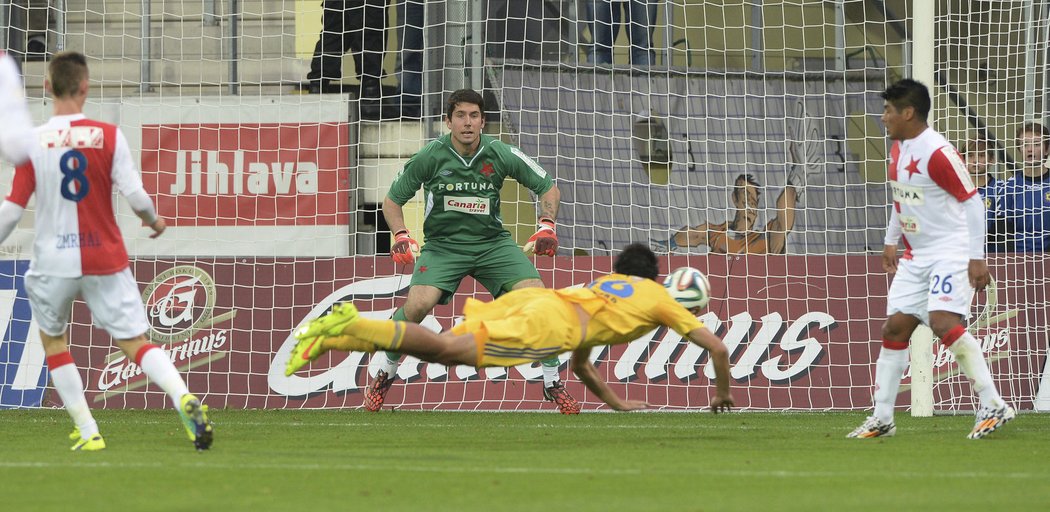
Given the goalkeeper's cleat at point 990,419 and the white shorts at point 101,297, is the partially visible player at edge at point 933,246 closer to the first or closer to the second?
the goalkeeper's cleat at point 990,419

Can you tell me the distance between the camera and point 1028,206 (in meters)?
11.9

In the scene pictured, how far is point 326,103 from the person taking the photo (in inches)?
519

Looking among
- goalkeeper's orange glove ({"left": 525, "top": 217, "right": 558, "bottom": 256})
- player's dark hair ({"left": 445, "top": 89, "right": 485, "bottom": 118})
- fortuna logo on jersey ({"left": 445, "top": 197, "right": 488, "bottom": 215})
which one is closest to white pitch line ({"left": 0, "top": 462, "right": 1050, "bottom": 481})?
goalkeeper's orange glove ({"left": 525, "top": 217, "right": 558, "bottom": 256})

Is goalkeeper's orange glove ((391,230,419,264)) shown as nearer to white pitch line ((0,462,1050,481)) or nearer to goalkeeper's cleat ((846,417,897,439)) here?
goalkeeper's cleat ((846,417,897,439))

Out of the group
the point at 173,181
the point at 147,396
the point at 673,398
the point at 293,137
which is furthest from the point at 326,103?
the point at 673,398

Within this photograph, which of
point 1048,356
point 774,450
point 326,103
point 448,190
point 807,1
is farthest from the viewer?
point 807,1

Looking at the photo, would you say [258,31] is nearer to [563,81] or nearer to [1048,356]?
[563,81]

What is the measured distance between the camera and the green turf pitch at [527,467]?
5.09m

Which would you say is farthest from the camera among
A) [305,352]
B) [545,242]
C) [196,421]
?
[545,242]

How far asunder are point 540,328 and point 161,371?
1.85 meters

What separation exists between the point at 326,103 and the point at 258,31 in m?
2.04

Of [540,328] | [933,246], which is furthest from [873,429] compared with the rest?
[540,328]

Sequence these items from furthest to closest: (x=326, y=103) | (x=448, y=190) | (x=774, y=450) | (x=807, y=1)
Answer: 1. (x=807, y=1)
2. (x=326, y=103)
3. (x=448, y=190)
4. (x=774, y=450)

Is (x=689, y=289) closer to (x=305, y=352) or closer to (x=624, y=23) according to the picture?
(x=305, y=352)
